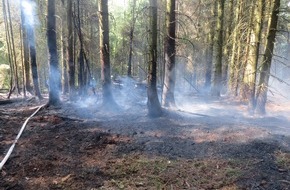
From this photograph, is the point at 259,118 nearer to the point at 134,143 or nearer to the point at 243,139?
the point at 243,139

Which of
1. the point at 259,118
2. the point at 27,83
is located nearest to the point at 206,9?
the point at 259,118

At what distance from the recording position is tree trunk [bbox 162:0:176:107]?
32.3ft

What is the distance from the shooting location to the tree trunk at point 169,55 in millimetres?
9836

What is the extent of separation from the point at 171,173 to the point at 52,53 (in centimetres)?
949

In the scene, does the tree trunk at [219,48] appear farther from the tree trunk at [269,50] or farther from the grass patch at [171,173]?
the grass patch at [171,173]

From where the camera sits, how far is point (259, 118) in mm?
10812

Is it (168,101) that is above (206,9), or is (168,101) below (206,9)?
below

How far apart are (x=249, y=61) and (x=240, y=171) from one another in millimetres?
8248

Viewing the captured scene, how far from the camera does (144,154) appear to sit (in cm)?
625

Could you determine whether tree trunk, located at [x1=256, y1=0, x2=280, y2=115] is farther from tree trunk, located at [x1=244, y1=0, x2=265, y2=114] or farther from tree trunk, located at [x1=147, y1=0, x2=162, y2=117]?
tree trunk, located at [x1=147, y1=0, x2=162, y2=117]

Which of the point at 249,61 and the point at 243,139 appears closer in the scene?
the point at 243,139

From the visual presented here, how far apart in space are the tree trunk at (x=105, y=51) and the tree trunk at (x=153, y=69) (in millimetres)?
2626

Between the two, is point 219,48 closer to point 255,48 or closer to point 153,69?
point 255,48

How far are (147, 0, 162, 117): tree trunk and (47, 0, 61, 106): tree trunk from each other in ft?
18.0
